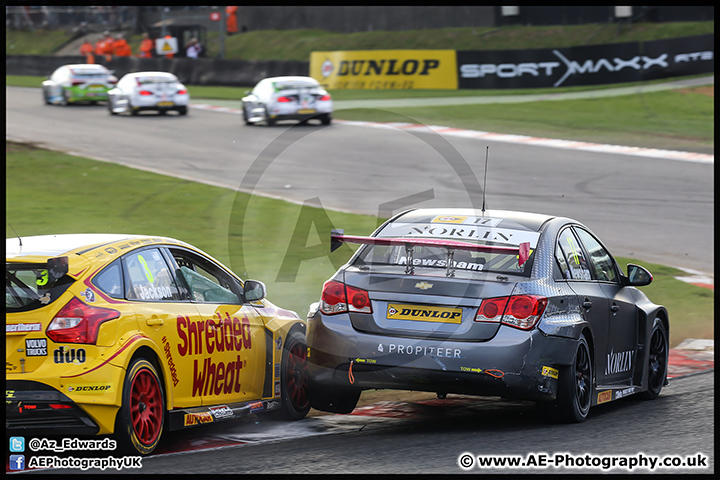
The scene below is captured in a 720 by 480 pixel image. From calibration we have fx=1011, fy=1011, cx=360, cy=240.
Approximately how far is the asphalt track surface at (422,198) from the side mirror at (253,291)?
0.97 metres

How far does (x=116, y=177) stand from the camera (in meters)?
19.4

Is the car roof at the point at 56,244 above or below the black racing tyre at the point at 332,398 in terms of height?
above

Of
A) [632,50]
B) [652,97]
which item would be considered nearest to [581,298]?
[652,97]

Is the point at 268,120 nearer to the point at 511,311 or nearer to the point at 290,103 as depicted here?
the point at 290,103

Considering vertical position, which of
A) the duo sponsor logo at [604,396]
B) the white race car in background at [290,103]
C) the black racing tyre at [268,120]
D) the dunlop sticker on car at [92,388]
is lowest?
the duo sponsor logo at [604,396]

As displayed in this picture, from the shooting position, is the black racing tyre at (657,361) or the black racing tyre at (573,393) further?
the black racing tyre at (657,361)

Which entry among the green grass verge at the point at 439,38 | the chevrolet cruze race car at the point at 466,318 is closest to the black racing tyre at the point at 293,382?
the chevrolet cruze race car at the point at 466,318

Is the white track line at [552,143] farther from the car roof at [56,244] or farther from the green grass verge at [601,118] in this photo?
the car roof at [56,244]

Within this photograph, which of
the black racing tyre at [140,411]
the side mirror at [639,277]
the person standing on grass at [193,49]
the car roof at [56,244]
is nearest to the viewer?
the black racing tyre at [140,411]

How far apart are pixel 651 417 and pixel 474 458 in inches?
86.1

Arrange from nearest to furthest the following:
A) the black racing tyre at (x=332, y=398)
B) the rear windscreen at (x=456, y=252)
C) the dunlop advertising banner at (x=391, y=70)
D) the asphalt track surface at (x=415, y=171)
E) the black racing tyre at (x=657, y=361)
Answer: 1. the rear windscreen at (x=456, y=252)
2. the black racing tyre at (x=332, y=398)
3. the black racing tyre at (x=657, y=361)
4. the asphalt track surface at (x=415, y=171)
5. the dunlop advertising banner at (x=391, y=70)

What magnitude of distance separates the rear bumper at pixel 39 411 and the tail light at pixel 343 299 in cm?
197

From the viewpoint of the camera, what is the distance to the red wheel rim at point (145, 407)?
6.20 meters

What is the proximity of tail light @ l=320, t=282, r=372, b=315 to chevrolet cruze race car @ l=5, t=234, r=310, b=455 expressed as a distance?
2.19ft
